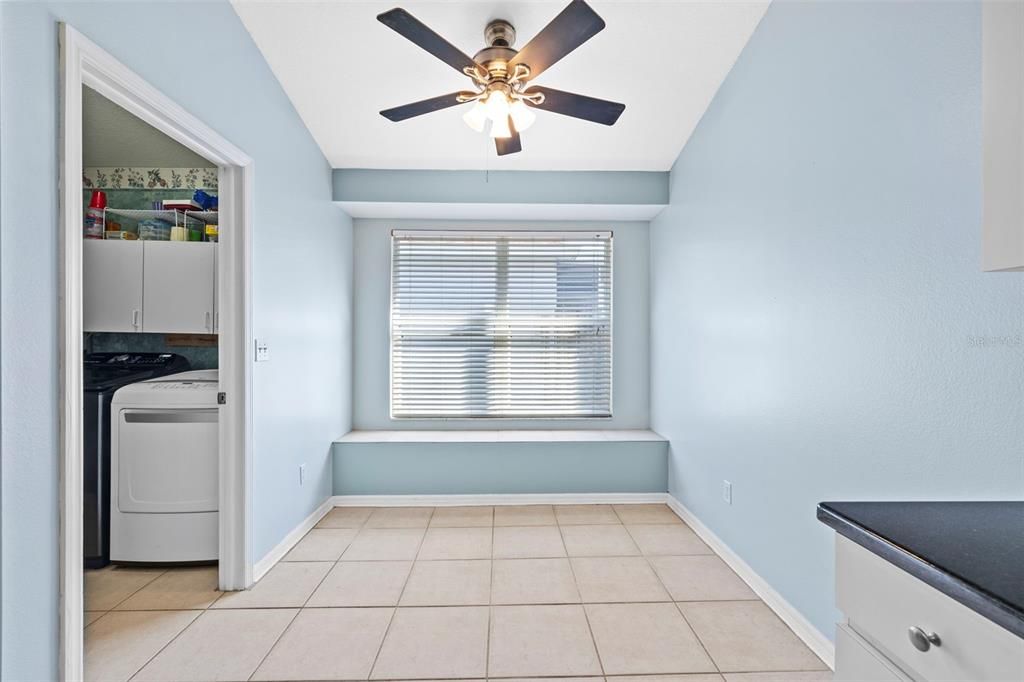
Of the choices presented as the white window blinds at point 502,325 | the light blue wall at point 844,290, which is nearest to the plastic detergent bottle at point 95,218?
the white window blinds at point 502,325

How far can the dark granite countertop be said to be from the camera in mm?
629

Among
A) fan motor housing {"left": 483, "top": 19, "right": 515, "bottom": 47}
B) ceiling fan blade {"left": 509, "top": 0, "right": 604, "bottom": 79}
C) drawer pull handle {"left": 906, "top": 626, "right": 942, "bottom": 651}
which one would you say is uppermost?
fan motor housing {"left": 483, "top": 19, "right": 515, "bottom": 47}

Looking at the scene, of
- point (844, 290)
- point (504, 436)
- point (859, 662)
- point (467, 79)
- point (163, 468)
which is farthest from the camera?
point (504, 436)

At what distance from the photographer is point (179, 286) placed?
9.21 feet

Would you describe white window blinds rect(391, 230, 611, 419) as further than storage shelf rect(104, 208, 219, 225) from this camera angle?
Yes

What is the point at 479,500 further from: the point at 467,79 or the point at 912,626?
the point at 912,626

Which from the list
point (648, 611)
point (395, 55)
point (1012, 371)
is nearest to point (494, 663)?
point (648, 611)

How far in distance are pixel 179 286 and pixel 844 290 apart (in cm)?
344

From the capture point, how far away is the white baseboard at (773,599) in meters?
1.84

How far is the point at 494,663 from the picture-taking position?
183 centimetres

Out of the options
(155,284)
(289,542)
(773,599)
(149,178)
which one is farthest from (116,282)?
(773,599)

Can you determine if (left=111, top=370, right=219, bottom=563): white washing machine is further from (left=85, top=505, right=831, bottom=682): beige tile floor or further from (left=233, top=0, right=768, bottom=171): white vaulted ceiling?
(left=233, top=0, right=768, bottom=171): white vaulted ceiling

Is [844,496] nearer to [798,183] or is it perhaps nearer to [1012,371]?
[1012,371]

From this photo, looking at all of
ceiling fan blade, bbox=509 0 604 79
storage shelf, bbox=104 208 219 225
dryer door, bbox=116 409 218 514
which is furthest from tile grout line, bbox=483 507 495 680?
storage shelf, bbox=104 208 219 225
